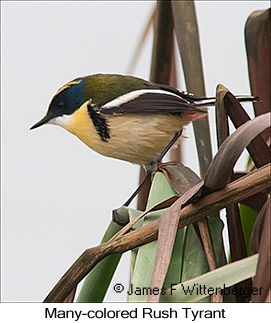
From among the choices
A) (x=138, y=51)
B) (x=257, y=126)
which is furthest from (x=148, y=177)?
(x=257, y=126)

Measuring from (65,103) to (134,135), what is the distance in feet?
0.56

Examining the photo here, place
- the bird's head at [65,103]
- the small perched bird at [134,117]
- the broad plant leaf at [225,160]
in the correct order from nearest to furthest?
the broad plant leaf at [225,160], the small perched bird at [134,117], the bird's head at [65,103]

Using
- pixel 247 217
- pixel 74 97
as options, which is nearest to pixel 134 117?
pixel 74 97

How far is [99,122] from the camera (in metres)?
1.08

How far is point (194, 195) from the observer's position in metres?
0.61

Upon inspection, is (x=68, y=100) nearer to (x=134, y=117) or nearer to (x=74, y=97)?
(x=74, y=97)

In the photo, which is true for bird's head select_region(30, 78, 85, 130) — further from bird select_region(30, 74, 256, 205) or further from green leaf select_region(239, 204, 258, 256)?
green leaf select_region(239, 204, 258, 256)

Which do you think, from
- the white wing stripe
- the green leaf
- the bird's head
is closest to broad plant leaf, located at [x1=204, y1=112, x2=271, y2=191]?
the green leaf

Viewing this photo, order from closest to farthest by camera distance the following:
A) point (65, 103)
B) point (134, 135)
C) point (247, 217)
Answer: point (247, 217) < point (134, 135) < point (65, 103)

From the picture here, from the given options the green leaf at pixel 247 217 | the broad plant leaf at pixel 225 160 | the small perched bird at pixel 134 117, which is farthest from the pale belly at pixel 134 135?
the broad plant leaf at pixel 225 160

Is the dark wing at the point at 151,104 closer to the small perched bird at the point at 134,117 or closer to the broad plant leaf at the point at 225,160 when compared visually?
the small perched bird at the point at 134,117

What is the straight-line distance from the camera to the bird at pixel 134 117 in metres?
1.05

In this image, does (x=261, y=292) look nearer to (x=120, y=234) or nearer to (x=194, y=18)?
(x=120, y=234)

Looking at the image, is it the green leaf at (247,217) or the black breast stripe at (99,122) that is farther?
the black breast stripe at (99,122)
